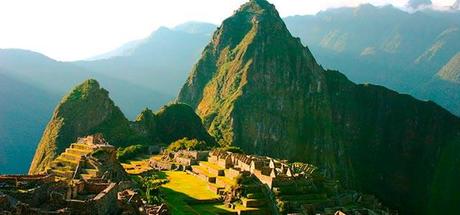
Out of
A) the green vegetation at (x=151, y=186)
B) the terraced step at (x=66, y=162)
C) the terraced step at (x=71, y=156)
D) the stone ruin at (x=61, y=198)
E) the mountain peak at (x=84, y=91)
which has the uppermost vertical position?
the mountain peak at (x=84, y=91)

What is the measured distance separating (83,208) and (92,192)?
523 centimetres

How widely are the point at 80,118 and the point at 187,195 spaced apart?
67878mm

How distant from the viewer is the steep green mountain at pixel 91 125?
108225 millimetres

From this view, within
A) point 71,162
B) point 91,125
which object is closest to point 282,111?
point 91,125

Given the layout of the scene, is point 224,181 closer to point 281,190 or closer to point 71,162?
point 281,190

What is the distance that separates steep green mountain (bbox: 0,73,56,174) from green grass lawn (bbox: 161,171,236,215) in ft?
235

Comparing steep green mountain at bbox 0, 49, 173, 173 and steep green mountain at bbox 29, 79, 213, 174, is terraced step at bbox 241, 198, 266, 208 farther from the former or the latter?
steep green mountain at bbox 0, 49, 173, 173

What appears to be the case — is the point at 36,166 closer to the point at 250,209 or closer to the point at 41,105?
the point at 250,209

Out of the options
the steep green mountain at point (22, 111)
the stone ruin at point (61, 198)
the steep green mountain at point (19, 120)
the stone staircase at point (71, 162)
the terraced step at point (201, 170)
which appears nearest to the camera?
the stone ruin at point (61, 198)

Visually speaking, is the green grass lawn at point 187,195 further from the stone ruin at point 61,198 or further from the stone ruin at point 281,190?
the stone ruin at point 61,198

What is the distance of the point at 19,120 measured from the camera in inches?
5940

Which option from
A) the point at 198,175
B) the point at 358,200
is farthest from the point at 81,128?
the point at 358,200

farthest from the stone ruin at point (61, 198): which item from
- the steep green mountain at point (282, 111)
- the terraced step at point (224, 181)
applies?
the steep green mountain at point (282, 111)

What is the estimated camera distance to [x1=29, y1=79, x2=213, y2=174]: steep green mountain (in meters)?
108
